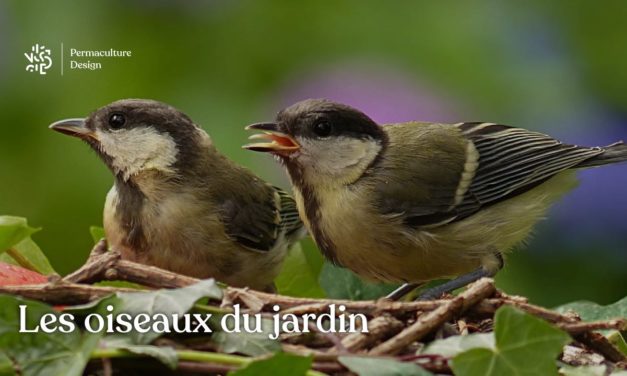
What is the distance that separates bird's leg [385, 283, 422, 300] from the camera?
8.85 ft

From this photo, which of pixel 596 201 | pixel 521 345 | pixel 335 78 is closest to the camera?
pixel 521 345

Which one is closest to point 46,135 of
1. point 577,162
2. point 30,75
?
point 30,75

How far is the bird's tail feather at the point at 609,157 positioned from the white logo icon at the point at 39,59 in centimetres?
162

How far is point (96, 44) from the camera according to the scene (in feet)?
12.7

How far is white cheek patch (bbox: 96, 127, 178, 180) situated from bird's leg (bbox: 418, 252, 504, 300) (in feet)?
2.20

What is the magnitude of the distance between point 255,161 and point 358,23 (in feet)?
2.29

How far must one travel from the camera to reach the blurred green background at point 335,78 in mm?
3648

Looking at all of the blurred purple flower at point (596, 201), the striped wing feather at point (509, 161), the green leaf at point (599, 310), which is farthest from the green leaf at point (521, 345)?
the blurred purple flower at point (596, 201)

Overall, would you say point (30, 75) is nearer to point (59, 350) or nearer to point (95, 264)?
point (95, 264)

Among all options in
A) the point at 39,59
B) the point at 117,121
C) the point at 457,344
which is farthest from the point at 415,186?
the point at 39,59

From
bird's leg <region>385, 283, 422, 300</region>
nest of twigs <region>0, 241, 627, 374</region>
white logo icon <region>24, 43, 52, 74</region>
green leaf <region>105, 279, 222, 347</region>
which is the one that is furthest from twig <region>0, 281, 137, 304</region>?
white logo icon <region>24, 43, 52, 74</region>

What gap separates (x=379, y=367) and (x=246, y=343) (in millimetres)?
204

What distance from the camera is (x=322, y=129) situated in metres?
2.82

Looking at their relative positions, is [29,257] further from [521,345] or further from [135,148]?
[521,345]
